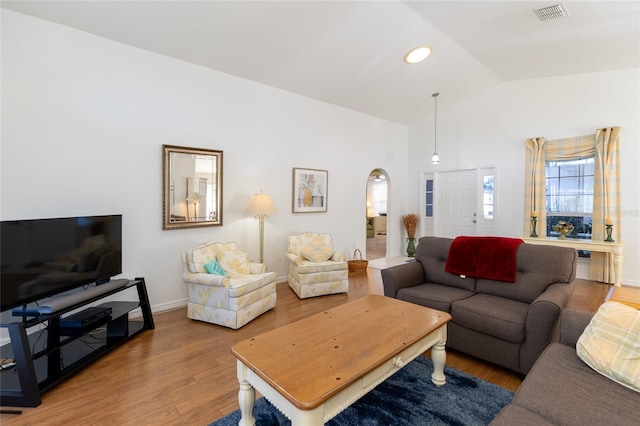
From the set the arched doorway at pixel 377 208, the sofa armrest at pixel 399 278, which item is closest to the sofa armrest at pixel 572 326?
the sofa armrest at pixel 399 278

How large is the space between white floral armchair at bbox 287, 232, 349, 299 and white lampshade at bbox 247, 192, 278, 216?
2.04 feet

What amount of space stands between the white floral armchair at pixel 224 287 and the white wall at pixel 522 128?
461cm

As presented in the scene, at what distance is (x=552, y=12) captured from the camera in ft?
10.2

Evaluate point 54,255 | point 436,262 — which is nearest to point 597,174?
point 436,262

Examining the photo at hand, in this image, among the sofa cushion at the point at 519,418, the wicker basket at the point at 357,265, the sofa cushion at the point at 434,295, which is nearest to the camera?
the sofa cushion at the point at 519,418

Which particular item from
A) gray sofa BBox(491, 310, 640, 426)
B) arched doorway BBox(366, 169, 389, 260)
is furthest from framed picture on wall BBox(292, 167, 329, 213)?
arched doorway BBox(366, 169, 389, 260)

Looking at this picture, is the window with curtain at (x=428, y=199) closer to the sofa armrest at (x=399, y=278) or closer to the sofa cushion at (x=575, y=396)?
the sofa armrest at (x=399, y=278)

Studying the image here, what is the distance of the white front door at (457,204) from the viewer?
604 centimetres

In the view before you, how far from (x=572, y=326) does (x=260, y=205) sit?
10.6 feet

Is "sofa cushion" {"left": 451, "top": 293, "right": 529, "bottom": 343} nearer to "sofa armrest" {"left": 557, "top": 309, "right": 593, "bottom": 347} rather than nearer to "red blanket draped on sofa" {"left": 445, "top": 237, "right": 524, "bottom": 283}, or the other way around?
"red blanket draped on sofa" {"left": 445, "top": 237, "right": 524, "bottom": 283}

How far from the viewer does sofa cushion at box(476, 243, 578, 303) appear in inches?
96.9

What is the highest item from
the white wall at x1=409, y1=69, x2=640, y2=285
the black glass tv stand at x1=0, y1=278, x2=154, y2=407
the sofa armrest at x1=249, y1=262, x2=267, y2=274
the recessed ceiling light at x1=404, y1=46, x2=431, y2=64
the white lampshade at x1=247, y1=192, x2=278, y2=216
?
the recessed ceiling light at x1=404, y1=46, x2=431, y2=64

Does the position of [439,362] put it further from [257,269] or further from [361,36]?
[361,36]

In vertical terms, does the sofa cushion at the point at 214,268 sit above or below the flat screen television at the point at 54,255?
below
